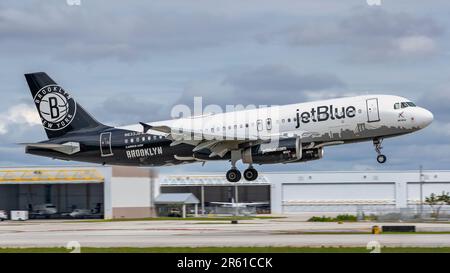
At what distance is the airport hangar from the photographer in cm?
12556

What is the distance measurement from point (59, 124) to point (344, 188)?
8760 cm

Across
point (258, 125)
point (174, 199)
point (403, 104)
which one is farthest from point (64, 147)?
point (174, 199)

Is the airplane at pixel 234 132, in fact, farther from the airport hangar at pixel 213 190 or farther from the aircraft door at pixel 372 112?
the airport hangar at pixel 213 190

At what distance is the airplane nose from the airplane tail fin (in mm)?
24987

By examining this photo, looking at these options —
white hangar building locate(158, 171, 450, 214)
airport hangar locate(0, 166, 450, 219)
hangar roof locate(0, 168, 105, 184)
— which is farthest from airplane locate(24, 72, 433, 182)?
white hangar building locate(158, 171, 450, 214)

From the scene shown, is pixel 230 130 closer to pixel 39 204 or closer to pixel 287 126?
pixel 287 126

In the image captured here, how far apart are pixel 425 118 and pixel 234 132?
536 inches

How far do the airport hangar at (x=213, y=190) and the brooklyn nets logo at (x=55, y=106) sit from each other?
155 ft

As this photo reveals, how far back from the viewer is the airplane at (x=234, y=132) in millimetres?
60938

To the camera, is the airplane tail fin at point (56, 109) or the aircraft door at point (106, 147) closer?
the aircraft door at point (106, 147)

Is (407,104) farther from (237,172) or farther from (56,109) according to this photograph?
(56,109)

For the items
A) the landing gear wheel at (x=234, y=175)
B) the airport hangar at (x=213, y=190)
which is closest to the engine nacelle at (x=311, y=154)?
the landing gear wheel at (x=234, y=175)

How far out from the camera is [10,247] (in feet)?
175
